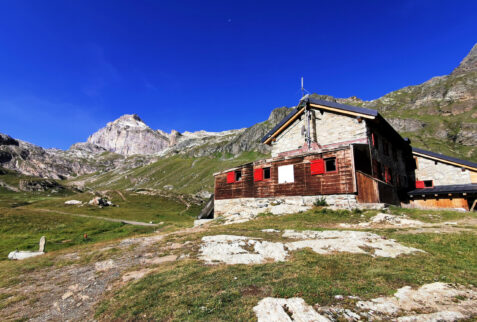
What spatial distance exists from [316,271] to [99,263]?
1023 cm

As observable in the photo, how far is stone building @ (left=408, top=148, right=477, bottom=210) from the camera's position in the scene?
2548cm

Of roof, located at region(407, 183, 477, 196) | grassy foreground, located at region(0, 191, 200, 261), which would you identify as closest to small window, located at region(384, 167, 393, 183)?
roof, located at region(407, 183, 477, 196)

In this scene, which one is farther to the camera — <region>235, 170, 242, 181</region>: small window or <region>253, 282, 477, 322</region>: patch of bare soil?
<region>235, 170, 242, 181</region>: small window

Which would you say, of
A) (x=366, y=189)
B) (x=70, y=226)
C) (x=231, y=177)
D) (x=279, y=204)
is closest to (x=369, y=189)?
(x=366, y=189)

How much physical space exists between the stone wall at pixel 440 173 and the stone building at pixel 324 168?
49.8 inches

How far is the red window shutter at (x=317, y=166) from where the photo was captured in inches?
853

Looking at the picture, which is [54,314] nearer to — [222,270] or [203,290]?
[203,290]

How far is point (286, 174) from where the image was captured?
2414 cm

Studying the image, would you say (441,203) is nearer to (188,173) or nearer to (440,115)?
(440,115)

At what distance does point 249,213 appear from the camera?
2344 centimetres

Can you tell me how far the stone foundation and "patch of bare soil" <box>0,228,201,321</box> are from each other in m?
12.3

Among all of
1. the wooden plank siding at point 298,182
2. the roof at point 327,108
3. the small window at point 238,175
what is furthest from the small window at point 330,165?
the small window at point 238,175

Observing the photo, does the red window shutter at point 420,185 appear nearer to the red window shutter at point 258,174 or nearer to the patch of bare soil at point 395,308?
the red window shutter at point 258,174

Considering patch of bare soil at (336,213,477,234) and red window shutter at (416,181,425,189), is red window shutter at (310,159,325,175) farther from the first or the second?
red window shutter at (416,181,425,189)
